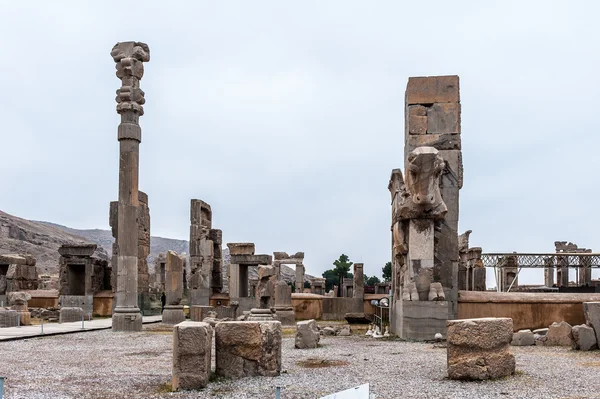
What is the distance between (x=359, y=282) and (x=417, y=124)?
13.1m

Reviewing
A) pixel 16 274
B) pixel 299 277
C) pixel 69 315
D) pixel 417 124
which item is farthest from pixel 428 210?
pixel 299 277

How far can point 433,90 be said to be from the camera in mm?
14602

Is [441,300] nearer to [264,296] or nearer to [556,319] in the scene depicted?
[556,319]

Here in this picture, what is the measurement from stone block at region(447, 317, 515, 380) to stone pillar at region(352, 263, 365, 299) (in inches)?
637

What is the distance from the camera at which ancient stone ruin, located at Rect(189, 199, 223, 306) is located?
1077 inches

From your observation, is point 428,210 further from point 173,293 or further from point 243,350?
point 173,293

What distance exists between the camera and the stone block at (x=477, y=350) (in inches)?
305

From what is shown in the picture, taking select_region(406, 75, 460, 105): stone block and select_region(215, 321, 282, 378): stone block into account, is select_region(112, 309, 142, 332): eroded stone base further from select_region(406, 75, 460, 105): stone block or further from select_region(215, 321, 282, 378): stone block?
select_region(215, 321, 282, 378): stone block

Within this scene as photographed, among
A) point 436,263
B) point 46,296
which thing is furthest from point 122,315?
point 46,296

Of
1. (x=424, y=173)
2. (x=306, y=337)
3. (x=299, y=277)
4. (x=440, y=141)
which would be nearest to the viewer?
(x=306, y=337)

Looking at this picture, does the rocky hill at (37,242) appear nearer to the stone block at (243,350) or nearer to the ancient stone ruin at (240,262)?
the ancient stone ruin at (240,262)

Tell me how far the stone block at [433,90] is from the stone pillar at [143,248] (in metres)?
13.9

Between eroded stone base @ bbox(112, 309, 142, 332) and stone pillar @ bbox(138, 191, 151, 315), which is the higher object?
stone pillar @ bbox(138, 191, 151, 315)

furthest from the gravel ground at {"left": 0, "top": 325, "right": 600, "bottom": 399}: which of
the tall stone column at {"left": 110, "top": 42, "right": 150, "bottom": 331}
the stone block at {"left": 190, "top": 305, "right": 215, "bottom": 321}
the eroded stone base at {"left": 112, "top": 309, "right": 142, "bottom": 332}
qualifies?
the stone block at {"left": 190, "top": 305, "right": 215, "bottom": 321}
